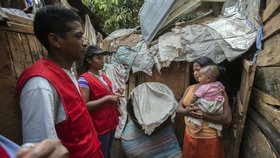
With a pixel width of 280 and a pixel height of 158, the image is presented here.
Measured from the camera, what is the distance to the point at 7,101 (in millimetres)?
1301

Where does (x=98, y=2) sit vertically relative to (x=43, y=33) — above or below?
above

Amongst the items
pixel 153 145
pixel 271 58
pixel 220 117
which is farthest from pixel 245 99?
pixel 153 145

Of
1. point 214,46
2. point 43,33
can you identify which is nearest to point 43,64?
point 43,33

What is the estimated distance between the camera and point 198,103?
10.7 feet

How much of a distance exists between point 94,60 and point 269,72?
1957 millimetres

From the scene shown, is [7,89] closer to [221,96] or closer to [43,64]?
[43,64]

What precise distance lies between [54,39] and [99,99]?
103 cm

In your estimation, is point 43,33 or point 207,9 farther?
point 207,9

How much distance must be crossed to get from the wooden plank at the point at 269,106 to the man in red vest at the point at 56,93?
1596 mm

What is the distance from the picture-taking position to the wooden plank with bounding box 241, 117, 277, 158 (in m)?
2.43

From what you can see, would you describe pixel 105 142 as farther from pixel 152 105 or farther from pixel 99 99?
pixel 152 105

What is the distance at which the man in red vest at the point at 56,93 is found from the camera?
1243mm

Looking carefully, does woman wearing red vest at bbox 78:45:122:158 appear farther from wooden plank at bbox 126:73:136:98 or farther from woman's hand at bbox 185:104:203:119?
wooden plank at bbox 126:73:136:98

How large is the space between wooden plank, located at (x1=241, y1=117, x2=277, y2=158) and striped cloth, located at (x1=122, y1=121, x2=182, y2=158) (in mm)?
1184
